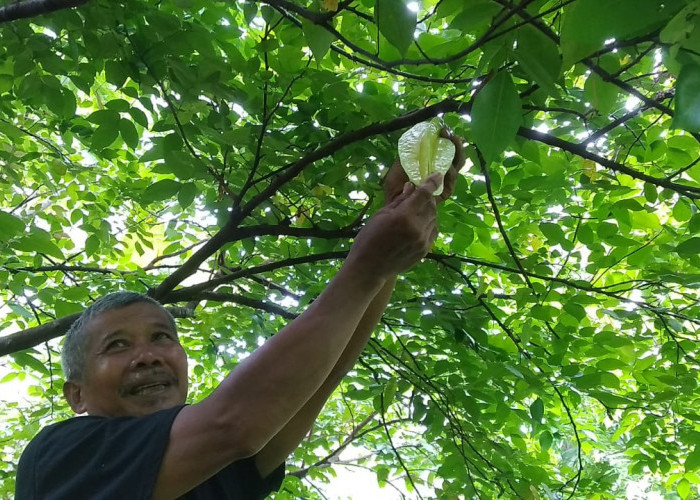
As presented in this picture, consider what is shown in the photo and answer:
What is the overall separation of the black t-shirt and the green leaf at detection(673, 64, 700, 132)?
89 centimetres

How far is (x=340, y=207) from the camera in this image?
2.42 metres

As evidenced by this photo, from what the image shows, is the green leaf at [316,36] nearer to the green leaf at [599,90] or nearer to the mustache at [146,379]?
the green leaf at [599,90]

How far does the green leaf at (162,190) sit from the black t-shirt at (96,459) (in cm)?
99

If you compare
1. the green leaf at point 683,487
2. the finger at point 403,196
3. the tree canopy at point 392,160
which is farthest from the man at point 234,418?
the green leaf at point 683,487

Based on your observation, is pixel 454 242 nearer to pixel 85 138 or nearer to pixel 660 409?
pixel 660 409

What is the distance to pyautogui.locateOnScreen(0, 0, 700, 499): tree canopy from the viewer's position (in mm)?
1662

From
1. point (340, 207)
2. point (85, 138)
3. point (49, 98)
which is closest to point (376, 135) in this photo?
point (340, 207)

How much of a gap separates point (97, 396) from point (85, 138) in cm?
141

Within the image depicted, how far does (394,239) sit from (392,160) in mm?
1132

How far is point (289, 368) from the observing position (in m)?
0.95

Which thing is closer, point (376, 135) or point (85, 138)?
point (376, 135)

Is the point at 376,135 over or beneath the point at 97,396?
over

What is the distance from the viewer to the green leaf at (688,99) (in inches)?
29.0

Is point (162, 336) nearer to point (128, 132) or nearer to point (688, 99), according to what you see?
point (128, 132)
